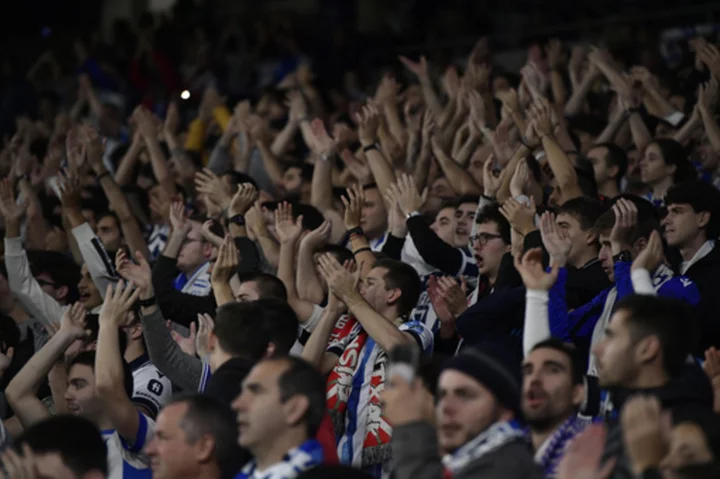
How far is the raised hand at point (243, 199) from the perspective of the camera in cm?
818

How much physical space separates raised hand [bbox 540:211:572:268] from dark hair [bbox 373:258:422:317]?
1.00m

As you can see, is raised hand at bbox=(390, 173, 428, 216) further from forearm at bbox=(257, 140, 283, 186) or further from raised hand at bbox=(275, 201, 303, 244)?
forearm at bbox=(257, 140, 283, 186)

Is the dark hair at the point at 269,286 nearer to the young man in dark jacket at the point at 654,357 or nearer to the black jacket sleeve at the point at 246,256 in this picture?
the black jacket sleeve at the point at 246,256

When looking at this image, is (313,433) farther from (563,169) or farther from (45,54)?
(45,54)

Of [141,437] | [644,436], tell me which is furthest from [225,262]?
[644,436]

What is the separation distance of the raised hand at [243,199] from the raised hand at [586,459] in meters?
3.98

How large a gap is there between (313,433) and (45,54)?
1232 cm

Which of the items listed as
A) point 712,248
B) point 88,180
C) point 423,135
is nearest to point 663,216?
point 712,248

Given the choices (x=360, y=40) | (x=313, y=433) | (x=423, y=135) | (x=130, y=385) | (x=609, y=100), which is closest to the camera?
(x=313, y=433)

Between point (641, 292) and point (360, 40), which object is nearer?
point (641, 292)

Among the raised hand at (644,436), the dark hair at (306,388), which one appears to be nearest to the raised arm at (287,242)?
the dark hair at (306,388)

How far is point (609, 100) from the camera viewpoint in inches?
451

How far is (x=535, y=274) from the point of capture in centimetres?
555

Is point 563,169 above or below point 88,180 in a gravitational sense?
below
